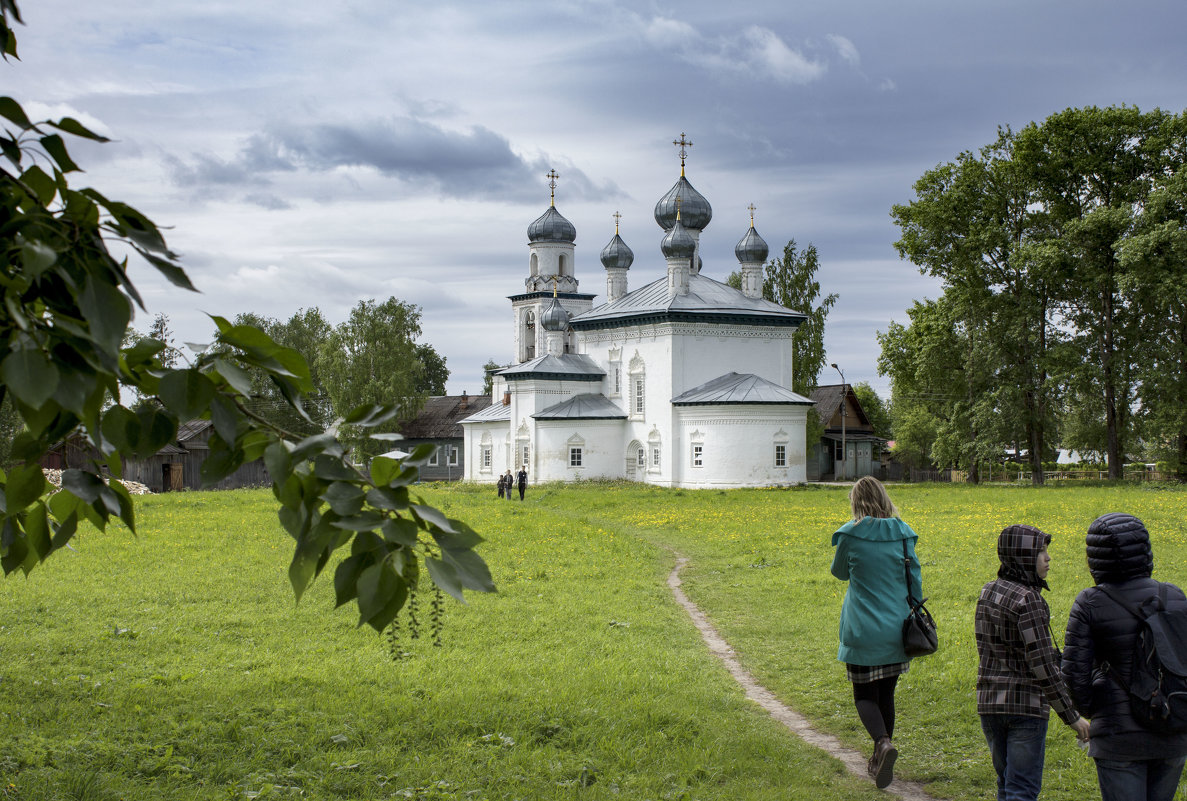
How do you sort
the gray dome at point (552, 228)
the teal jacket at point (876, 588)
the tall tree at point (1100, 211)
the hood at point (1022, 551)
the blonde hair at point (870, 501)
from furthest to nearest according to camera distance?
1. the gray dome at point (552, 228)
2. the tall tree at point (1100, 211)
3. the blonde hair at point (870, 501)
4. the teal jacket at point (876, 588)
5. the hood at point (1022, 551)

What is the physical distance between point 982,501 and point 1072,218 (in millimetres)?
17411

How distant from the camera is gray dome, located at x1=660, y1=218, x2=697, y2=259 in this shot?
46281 mm

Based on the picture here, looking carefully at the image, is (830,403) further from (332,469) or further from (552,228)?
(332,469)

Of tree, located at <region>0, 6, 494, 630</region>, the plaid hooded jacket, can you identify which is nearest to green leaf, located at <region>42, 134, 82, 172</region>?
tree, located at <region>0, 6, 494, 630</region>

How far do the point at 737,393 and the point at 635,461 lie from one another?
595cm

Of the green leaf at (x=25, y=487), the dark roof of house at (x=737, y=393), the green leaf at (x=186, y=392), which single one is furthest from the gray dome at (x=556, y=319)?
the green leaf at (x=186, y=392)

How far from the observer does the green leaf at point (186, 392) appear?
2279 mm

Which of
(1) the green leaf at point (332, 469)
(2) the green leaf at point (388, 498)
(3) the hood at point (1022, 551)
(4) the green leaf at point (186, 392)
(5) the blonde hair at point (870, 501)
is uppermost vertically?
(4) the green leaf at point (186, 392)

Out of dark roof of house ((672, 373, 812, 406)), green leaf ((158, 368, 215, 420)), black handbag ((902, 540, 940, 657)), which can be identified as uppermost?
dark roof of house ((672, 373, 812, 406))

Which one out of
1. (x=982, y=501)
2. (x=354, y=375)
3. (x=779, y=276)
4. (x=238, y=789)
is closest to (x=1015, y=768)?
(x=238, y=789)

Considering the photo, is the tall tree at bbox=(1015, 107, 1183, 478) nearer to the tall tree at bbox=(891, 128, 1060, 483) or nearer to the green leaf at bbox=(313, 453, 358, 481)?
the tall tree at bbox=(891, 128, 1060, 483)

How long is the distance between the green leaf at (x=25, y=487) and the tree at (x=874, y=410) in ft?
248

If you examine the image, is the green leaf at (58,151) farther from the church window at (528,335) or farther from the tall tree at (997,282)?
the church window at (528,335)

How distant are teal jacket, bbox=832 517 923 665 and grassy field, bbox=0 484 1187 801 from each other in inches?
33.8
